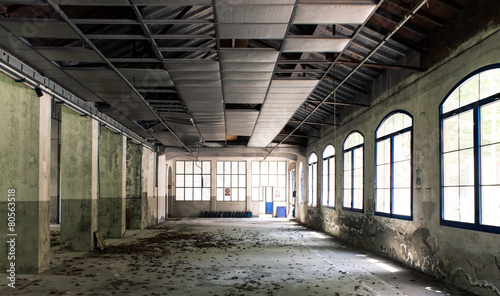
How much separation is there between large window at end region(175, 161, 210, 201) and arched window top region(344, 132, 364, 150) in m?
14.0

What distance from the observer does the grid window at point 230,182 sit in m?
26.0

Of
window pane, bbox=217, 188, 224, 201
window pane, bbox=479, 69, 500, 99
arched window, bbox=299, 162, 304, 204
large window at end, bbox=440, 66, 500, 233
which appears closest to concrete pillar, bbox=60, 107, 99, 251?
large window at end, bbox=440, 66, 500, 233

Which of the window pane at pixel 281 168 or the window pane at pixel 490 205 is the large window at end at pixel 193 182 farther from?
the window pane at pixel 490 205

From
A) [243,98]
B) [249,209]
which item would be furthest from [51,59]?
[249,209]

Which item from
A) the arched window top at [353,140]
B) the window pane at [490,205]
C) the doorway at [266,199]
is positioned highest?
the arched window top at [353,140]

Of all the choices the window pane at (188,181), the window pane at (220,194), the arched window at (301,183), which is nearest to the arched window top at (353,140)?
the arched window at (301,183)

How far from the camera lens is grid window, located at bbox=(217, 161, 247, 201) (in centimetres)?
2597

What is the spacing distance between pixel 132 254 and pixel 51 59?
502cm

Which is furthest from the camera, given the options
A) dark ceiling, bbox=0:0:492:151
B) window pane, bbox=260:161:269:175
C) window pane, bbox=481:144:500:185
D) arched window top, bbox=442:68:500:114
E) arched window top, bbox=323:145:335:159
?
window pane, bbox=260:161:269:175

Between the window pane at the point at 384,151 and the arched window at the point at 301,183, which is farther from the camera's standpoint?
the arched window at the point at 301,183

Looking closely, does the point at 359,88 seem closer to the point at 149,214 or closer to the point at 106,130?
the point at 106,130

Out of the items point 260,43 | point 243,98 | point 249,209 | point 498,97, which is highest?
point 260,43

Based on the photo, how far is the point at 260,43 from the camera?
27.7 feet

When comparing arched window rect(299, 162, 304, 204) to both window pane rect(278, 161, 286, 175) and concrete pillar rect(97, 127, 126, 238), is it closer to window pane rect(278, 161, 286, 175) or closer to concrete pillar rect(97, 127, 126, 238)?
window pane rect(278, 161, 286, 175)
